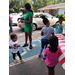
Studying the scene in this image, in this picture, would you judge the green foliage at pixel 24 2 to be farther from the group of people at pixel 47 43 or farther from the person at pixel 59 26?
the person at pixel 59 26

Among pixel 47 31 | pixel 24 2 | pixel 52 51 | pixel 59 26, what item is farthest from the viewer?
pixel 24 2

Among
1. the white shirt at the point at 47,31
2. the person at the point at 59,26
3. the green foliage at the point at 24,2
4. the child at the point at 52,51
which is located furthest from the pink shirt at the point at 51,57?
the green foliage at the point at 24,2

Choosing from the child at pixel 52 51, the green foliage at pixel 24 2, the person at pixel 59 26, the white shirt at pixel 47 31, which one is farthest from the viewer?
the green foliage at pixel 24 2

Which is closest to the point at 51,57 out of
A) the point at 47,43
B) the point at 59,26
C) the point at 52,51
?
the point at 52,51

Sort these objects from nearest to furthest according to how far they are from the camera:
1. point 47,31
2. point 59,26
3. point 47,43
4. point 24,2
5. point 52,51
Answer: point 52,51 < point 47,31 < point 47,43 < point 59,26 < point 24,2

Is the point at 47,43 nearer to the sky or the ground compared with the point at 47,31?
nearer to the ground

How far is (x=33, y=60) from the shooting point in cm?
285

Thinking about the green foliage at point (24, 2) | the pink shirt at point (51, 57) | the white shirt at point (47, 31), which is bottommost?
the pink shirt at point (51, 57)

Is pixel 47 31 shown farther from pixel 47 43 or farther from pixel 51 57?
pixel 51 57

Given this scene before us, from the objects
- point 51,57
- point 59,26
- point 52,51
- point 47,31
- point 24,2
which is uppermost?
point 24,2

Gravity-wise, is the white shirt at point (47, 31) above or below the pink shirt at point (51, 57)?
above

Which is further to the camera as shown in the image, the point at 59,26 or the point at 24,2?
the point at 24,2

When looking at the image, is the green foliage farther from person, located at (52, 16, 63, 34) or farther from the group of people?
person, located at (52, 16, 63, 34)

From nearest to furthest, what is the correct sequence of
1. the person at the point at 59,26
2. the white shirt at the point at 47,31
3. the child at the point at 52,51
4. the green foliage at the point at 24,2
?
the child at the point at 52,51, the white shirt at the point at 47,31, the person at the point at 59,26, the green foliage at the point at 24,2
